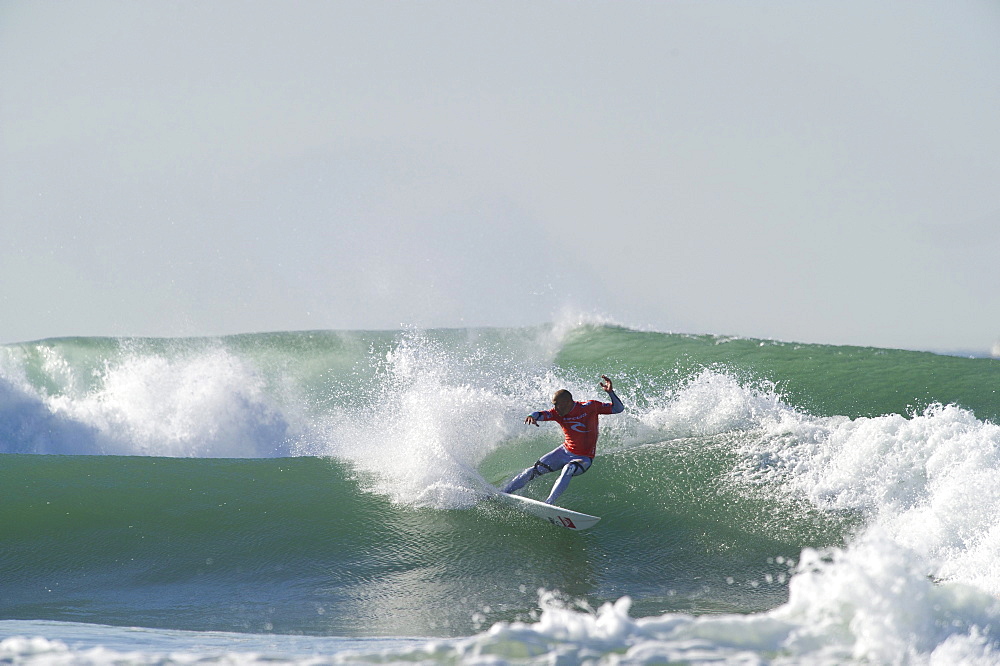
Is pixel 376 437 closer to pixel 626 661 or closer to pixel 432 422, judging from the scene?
pixel 432 422

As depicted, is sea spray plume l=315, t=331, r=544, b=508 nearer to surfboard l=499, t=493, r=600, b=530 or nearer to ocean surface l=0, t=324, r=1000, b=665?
ocean surface l=0, t=324, r=1000, b=665

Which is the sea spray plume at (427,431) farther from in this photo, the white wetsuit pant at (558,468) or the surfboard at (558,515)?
the surfboard at (558,515)

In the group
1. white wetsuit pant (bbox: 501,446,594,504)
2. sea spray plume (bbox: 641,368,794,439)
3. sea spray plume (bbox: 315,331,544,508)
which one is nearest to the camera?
white wetsuit pant (bbox: 501,446,594,504)

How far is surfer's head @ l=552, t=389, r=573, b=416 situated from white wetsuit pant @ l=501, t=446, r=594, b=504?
0.37m

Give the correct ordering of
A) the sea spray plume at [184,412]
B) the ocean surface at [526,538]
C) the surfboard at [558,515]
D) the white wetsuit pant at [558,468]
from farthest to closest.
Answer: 1. the sea spray plume at [184,412]
2. the white wetsuit pant at [558,468]
3. the surfboard at [558,515]
4. the ocean surface at [526,538]

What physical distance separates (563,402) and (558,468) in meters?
0.64

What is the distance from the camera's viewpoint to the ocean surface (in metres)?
3.82

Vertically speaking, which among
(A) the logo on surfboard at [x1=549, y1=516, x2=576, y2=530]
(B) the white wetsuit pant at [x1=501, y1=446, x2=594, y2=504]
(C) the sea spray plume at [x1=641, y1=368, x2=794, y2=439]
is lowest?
(A) the logo on surfboard at [x1=549, y1=516, x2=576, y2=530]

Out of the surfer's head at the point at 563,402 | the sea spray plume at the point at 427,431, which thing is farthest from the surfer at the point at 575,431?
the sea spray plume at the point at 427,431

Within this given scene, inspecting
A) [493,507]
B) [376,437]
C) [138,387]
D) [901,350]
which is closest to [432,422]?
[376,437]

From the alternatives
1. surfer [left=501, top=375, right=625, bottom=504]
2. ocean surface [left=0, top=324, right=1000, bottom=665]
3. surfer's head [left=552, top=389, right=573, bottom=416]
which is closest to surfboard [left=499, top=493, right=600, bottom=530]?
ocean surface [left=0, top=324, right=1000, bottom=665]

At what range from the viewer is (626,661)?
3502mm

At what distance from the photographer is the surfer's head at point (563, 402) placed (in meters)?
7.21

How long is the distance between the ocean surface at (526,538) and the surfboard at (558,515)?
11 cm
